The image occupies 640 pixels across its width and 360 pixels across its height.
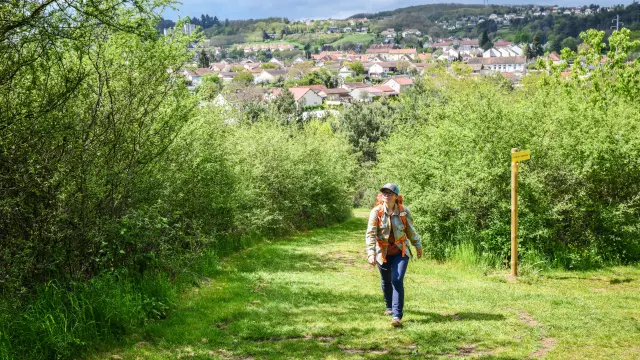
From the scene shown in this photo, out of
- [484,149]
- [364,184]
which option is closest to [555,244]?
[484,149]

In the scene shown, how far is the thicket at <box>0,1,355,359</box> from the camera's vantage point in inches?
260

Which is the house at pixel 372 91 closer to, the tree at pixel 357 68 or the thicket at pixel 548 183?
the tree at pixel 357 68

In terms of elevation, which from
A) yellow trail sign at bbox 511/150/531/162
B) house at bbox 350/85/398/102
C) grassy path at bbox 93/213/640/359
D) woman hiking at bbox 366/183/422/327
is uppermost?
house at bbox 350/85/398/102

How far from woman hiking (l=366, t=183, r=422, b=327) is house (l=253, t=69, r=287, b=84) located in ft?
475

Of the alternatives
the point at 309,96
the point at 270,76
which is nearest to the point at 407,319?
the point at 309,96

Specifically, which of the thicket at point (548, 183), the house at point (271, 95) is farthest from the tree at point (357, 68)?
the thicket at point (548, 183)

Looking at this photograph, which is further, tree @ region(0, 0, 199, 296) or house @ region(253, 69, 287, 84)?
house @ region(253, 69, 287, 84)

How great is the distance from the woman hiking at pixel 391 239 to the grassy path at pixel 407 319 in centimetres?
63

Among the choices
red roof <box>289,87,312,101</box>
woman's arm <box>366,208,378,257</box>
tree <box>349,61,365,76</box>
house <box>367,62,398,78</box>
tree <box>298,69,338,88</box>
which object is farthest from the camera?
house <box>367,62,398,78</box>

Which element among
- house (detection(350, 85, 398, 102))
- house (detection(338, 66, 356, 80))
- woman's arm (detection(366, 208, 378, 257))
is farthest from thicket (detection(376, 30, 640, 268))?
house (detection(338, 66, 356, 80))

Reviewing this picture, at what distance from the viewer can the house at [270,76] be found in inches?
6023

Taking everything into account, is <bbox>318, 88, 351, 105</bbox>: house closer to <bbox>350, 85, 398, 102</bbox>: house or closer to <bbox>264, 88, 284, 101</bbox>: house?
<bbox>350, 85, 398, 102</bbox>: house

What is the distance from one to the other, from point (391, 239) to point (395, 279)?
1.81 ft

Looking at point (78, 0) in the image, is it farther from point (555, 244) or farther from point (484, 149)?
point (555, 244)
